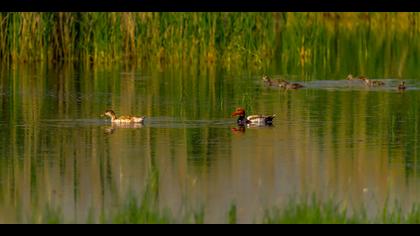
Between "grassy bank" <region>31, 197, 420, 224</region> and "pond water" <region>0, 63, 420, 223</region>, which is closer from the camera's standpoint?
"grassy bank" <region>31, 197, 420, 224</region>

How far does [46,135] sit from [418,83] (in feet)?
28.8

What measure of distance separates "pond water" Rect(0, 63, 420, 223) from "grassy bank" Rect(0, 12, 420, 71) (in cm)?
350

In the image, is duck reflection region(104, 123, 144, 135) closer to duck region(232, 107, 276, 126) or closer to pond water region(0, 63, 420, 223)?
pond water region(0, 63, 420, 223)

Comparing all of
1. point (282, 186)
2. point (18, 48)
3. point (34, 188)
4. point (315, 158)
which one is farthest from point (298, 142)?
point (18, 48)

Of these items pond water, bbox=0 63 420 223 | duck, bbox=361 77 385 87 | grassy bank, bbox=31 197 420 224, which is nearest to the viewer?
grassy bank, bbox=31 197 420 224

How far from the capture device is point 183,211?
10008mm

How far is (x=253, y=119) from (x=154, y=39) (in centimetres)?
1013

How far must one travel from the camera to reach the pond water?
10680mm

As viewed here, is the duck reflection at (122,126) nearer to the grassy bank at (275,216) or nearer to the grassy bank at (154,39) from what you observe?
the grassy bank at (275,216)

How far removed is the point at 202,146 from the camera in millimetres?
13641

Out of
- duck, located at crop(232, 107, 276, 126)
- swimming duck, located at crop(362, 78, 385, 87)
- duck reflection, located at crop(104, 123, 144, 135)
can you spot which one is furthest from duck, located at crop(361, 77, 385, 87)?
duck reflection, located at crop(104, 123, 144, 135)

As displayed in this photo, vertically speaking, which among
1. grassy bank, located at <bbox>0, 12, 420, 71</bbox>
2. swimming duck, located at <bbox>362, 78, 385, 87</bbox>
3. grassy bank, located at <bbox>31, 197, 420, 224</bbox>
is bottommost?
grassy bank, located at <bbox>31, 197, 420, 224</bbox>
